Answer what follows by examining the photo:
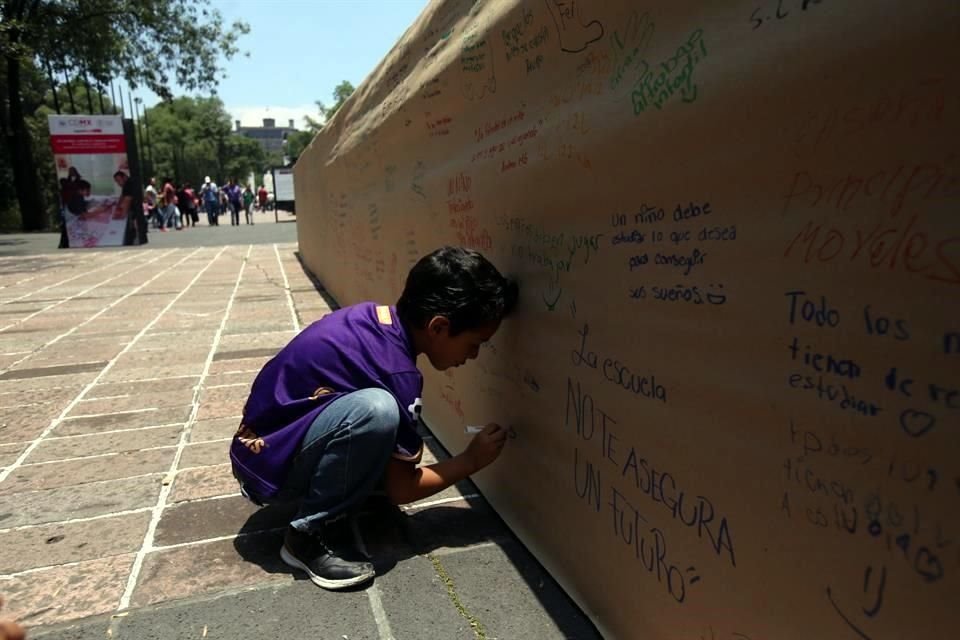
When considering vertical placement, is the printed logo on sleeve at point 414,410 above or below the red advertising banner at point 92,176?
below

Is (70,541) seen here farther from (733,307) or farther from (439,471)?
(733,307)

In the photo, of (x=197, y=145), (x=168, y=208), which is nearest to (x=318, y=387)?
(x=168, y=208)

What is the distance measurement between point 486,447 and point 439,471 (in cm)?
19

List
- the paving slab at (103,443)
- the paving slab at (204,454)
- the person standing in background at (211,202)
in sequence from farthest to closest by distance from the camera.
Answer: the person standing in background at (211,202) → the paving slab at (103,443) → the paving slab at (204,454)

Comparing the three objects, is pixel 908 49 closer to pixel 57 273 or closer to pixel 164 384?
pixel 164 384

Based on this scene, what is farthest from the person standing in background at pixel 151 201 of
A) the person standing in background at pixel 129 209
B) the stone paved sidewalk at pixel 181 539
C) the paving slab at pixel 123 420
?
the paving slab at pixel 123 420

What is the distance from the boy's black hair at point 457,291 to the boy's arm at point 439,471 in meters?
0.43

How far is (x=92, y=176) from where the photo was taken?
15.9 metres

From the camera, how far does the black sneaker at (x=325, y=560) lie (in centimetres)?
216

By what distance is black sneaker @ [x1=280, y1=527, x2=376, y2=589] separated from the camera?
2.16 metres

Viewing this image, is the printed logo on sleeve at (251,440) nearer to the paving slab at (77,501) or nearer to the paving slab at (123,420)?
the paving slab at (77,501)

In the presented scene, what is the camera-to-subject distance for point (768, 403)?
4.06ft

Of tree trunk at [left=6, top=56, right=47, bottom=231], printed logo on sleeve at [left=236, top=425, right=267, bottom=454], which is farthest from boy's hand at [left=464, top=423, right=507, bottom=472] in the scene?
tree trunk at [left=6, top=56, right=47, bottom=231]

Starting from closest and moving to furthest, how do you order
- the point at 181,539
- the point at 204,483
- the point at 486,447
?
the point at 486,447
the point at 181,539
the point at 204,483
